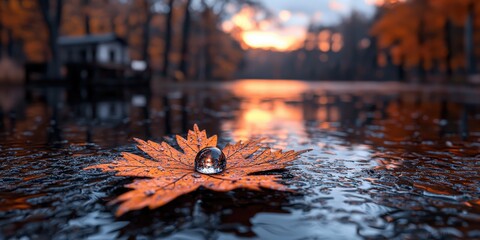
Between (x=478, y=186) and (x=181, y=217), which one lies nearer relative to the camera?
(x=181, y=217)

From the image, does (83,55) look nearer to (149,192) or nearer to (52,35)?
(52,35)

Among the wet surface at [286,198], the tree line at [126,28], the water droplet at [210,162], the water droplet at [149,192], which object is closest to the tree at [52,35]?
the tree line at [126,28]

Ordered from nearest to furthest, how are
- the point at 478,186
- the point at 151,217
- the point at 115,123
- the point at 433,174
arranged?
the point at 151,217 < the point at 478,186 < the point at 433,174 < the point at 115,123

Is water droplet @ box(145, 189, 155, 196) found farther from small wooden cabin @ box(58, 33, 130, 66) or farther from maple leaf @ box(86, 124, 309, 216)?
small wooden cabin @ box(58, 33, 130, 66)

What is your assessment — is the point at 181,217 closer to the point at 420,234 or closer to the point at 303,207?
the point at 303,207

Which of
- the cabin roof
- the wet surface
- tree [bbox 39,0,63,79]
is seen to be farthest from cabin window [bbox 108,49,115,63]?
the wet surface

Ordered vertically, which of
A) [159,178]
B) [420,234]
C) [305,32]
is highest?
[305,32]

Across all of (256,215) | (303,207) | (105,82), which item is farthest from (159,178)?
(105,82)

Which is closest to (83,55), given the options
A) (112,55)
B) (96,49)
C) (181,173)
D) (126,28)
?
(96,49)
